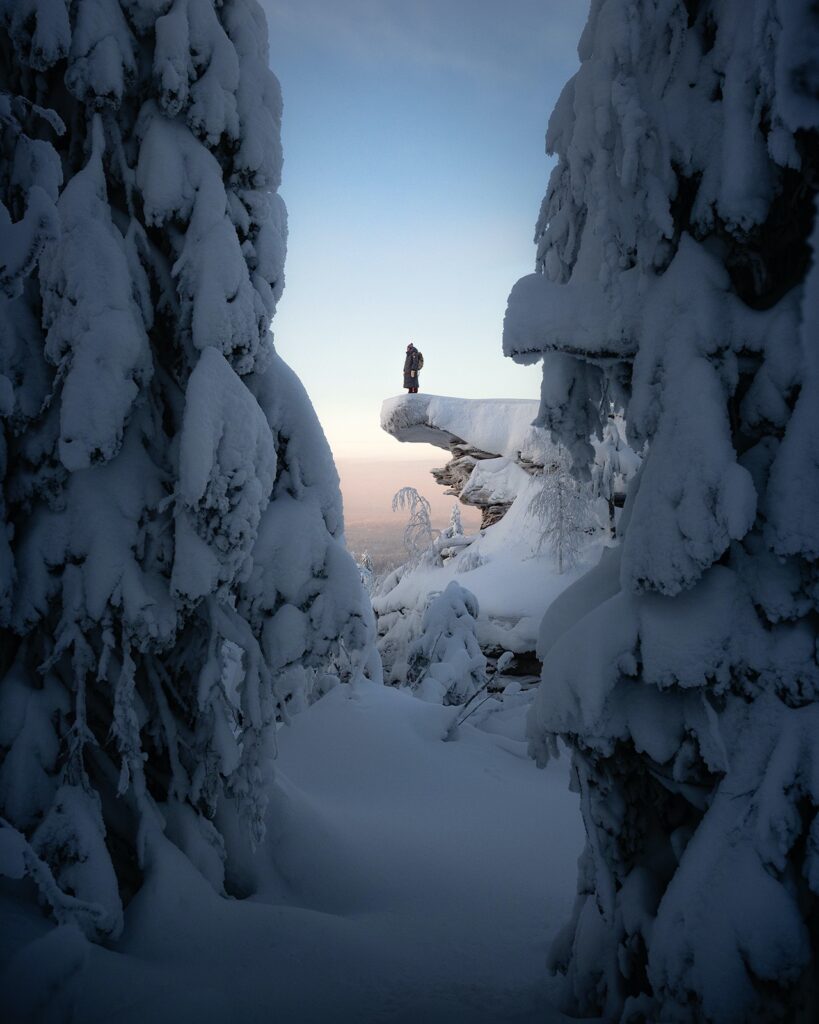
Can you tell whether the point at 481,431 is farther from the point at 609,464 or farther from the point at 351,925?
the point at 351,925

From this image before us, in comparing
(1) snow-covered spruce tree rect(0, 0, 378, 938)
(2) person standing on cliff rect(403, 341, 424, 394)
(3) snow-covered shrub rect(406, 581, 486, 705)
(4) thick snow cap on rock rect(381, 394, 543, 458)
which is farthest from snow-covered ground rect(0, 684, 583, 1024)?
(2) person standing on cliff rect(403, 341, 424, 394)

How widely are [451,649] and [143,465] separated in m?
12.2

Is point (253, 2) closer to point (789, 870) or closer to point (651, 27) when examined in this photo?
point (651, 27)

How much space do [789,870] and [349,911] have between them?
3.13 m

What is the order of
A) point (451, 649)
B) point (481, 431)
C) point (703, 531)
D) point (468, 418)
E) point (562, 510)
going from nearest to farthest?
point (703, 531) < point (451, 649) < point (562, 510) < point (481, 431) < point (468, 418)

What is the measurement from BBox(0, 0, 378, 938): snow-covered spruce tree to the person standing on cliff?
21766 millimetres

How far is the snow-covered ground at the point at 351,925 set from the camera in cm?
301

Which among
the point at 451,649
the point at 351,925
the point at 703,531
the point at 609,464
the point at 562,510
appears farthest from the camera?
the point at 562,510

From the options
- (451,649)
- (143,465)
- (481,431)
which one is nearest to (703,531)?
(143,465)

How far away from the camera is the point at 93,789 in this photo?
12.8 feet

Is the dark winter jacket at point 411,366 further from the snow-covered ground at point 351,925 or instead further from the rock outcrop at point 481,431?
the snow-covered ground at point 351,925

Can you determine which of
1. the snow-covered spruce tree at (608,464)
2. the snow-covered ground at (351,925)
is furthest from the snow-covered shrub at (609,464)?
the snow-covered ground at (351,925)

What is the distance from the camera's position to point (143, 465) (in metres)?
4.15

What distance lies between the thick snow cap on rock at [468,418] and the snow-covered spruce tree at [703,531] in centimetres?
2218
